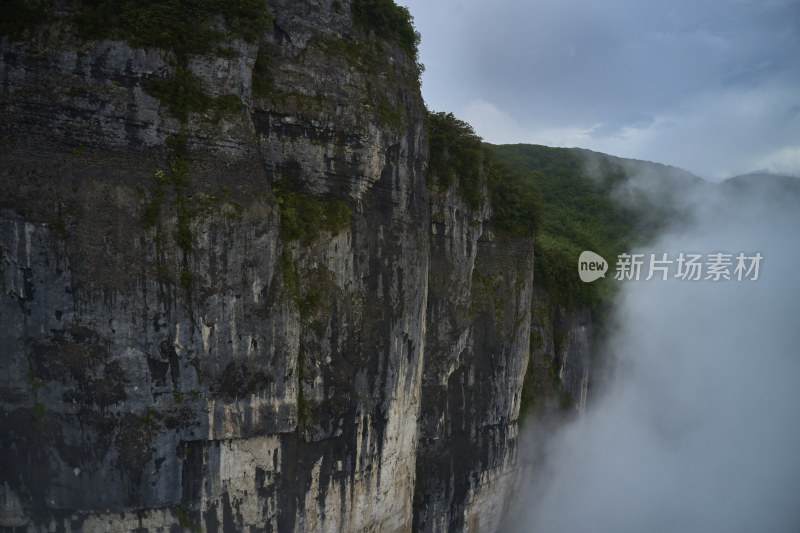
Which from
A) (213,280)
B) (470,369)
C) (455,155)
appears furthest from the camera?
(470,369)

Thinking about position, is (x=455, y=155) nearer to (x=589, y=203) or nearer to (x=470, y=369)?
(x=470, y=369)

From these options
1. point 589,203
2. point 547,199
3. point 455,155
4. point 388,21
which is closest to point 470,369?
point 455,155

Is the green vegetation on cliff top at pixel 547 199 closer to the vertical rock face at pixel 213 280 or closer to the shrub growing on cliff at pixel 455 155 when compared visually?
the shrub growing on cliff at pixel 455 155

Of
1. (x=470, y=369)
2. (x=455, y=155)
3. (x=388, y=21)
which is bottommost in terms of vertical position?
(x=470, y=369)

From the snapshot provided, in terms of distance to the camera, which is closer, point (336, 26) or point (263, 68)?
point (263, 68)

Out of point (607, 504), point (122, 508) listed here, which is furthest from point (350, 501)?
point (607, 504)

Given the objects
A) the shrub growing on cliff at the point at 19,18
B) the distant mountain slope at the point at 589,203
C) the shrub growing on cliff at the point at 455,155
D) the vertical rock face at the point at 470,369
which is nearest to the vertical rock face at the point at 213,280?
the shrub growing on cliff at the point at 19,18

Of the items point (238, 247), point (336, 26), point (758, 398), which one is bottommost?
point (758, 398)

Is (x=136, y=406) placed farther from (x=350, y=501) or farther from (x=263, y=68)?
(x=263, y=68)

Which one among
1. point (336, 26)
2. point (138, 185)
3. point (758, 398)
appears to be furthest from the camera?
point (758, 398)
